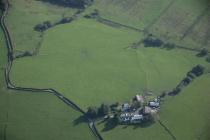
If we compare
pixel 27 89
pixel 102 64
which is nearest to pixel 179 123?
pixel 102 64

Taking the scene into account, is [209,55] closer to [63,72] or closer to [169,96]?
[169,96]

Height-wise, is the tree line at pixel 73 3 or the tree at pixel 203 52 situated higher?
the tree at pixel 203 52

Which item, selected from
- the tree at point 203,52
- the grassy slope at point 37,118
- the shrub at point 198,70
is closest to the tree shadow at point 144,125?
the grassy slope at point 37,118

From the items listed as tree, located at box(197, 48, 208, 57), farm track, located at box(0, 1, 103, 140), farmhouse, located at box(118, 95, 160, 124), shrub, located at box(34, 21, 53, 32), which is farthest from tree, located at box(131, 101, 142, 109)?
shrub, located at box(34, 21, 53, 32)

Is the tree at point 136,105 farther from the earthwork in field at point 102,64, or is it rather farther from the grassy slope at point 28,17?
the grassy slope at point 28,17

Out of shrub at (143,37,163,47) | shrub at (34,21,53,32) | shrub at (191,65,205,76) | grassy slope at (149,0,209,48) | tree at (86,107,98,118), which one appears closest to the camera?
tree at (86,107,98,118)

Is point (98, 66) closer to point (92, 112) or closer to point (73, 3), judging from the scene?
point (92, 112)

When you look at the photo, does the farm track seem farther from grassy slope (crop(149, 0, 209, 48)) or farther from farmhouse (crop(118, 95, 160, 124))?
grassy slope (crop(149, 0, 209, 48))
